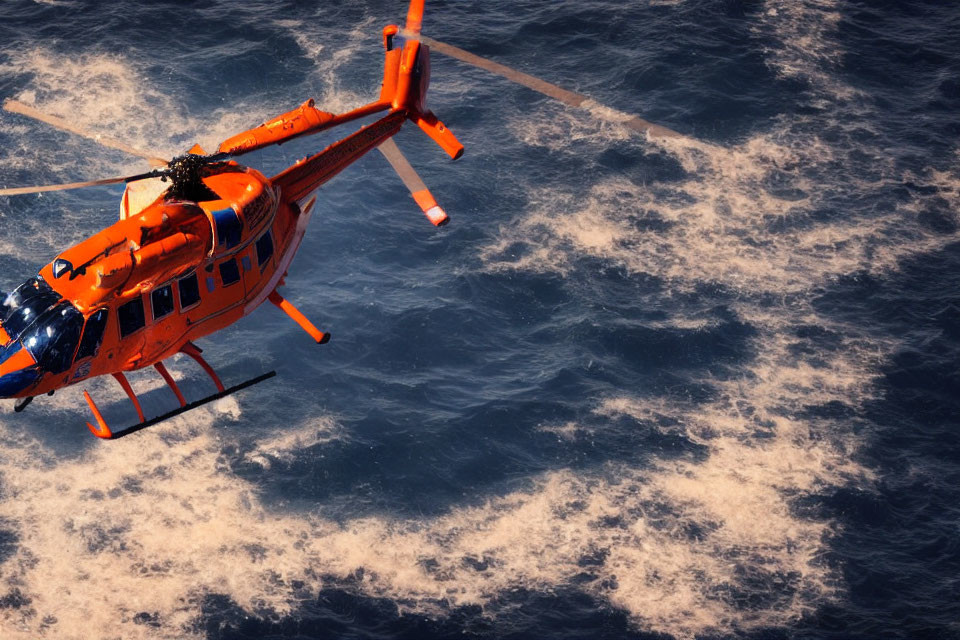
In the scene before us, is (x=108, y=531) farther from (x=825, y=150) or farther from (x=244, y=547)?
(x=825, y=150)

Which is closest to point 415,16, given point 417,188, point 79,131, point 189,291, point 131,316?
point 417,188

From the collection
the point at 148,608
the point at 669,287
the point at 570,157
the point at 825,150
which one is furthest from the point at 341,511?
the point at 825,150

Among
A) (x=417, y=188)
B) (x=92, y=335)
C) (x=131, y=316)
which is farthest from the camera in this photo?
(x=417, y=188)

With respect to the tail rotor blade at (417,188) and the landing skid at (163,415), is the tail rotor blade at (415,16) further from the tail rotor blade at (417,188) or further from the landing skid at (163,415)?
the landing skid at (163,415)

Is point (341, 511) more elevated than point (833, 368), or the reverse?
point (833, 368)

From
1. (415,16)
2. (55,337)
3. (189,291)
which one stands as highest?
(415,16)

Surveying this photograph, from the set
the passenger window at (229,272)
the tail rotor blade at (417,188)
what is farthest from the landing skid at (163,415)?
the tail rotor blade at (417,188)

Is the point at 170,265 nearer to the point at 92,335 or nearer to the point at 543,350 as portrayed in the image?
the point at 92,335
